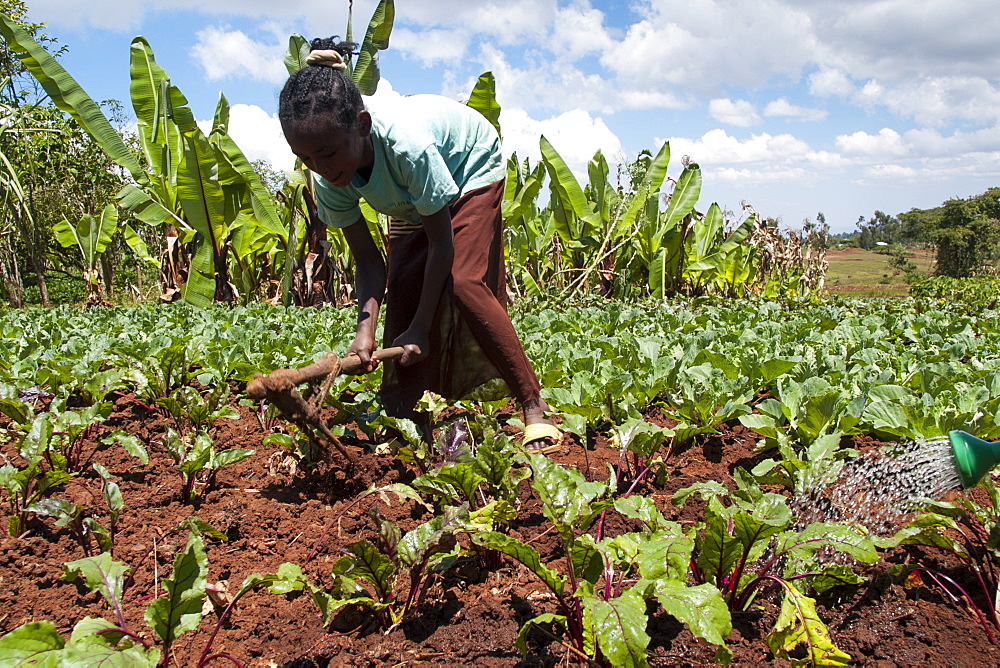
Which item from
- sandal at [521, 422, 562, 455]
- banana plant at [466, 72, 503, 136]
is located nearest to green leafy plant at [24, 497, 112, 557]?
sandal at [521, 422, 562, 455]

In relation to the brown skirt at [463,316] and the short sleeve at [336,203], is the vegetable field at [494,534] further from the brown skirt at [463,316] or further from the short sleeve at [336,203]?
the short sleeve at [336,203]

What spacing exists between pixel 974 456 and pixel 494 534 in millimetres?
1147

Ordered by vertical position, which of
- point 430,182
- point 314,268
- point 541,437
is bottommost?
point 541,437

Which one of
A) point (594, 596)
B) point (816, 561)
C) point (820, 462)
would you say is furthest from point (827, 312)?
point (594, 596)

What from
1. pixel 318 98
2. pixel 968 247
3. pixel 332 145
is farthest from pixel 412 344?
pixel 968 247

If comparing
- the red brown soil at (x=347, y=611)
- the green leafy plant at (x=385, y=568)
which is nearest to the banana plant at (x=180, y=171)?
the red brown soil at (x=347, y=611)

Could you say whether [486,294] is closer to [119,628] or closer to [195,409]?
[195,409]

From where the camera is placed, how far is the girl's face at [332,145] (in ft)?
7.46

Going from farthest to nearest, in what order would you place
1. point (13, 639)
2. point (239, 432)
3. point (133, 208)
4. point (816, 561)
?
point (133, 208)
point (239, 432)
point (816, 561)
point (13, 639)

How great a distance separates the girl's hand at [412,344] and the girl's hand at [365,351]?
4.5 inches

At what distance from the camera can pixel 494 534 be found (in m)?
1.56

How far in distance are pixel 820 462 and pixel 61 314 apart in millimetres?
7174

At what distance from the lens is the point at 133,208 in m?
8.02

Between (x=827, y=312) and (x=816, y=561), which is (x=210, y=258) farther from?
(x=816, y=561)
